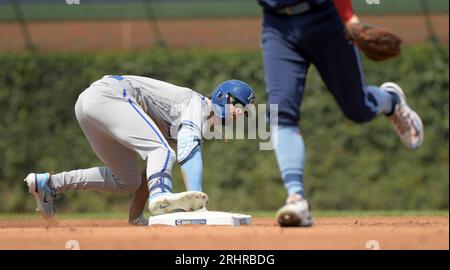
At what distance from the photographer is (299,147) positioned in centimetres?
608

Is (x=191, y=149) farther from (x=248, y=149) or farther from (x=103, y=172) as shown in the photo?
(x=248, y=149)

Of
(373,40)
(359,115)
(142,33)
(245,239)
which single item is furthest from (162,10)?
(245,239)

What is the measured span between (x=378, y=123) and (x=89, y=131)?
7963 millimetres

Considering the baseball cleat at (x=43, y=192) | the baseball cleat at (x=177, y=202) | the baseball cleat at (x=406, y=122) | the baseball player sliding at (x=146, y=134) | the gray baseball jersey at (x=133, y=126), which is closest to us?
the baseball cleat at (x=406, y=122)

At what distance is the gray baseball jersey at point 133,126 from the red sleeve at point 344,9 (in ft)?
6.06

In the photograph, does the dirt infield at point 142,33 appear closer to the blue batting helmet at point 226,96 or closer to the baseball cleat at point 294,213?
the blue batting helmet at point 226,96

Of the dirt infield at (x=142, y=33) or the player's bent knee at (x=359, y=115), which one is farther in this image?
the dirt infield at (x=142, y=33)

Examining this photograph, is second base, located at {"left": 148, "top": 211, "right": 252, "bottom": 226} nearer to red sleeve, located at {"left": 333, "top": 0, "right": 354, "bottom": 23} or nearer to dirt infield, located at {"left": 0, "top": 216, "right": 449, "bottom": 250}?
dirt infield, located at {"left": 0, "top": 216, "right": 449, "bottom": 250}

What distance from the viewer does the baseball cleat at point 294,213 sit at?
5.90 metres

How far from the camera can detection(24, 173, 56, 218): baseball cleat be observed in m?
8.15

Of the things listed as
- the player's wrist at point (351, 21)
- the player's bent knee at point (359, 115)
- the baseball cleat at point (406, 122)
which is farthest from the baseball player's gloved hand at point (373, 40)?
the baseball cleat at point (406, 122)

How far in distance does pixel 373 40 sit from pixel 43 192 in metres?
3.71

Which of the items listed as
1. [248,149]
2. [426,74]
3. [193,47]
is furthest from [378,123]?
[193,47]

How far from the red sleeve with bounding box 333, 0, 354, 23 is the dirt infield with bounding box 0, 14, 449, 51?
10.9 m
